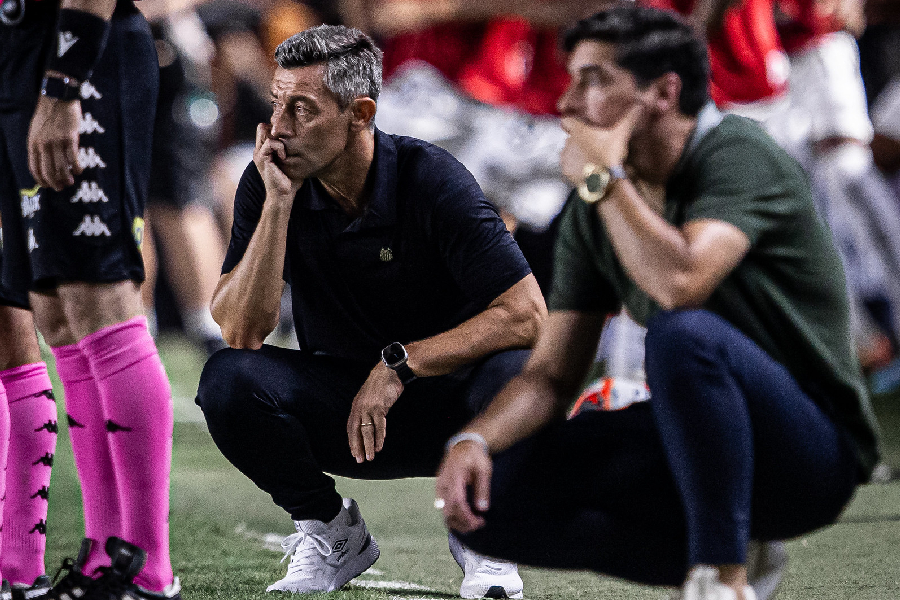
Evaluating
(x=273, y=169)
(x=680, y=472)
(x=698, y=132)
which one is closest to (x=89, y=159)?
(x=273, y=169)

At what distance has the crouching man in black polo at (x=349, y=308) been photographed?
8.25 feet

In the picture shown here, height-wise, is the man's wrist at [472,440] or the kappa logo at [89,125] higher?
the kappa logo at [89,125]

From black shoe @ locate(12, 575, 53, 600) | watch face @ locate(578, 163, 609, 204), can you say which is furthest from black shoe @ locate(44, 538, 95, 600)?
watch face @ locate(578, 163, 609, 204)

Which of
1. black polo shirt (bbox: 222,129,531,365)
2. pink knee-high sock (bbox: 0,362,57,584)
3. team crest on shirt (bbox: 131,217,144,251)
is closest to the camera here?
team crest on shirt (bbox: 131,217,144,251)

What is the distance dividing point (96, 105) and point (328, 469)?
0.91 meters

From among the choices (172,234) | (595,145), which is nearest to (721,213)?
(595,145)

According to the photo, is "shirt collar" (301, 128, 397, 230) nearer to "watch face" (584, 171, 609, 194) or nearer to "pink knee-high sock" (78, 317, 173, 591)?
"pink knee-high sock" (78, 317, 173, 591)

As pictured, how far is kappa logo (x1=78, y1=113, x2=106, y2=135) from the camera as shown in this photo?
7.60ft

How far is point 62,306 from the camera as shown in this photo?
238 cm

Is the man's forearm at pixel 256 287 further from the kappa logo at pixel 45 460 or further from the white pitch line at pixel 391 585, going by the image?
the white pitch line at pixel 391 585

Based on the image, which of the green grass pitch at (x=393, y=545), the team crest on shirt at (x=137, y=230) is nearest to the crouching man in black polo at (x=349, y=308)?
the green grass pitch at (x=393, y=545)

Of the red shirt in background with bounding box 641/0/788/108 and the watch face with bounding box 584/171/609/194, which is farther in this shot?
the red shirt in background with bounding box 641/0/788/108

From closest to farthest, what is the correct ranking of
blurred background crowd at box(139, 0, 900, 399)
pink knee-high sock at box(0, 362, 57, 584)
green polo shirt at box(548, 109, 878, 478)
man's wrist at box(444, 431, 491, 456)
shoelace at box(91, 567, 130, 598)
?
green polo shirt at box(548, 109, 878, 478) → man's wrist at box(444, 431, 491, 456) → shoelace at box(91, 567, 130, 598) → pink knee-high sock at box(0, 362, 57, 584) → blurred background crowd at box(139, 0, 900, 399)

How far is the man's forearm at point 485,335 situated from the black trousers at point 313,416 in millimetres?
44
